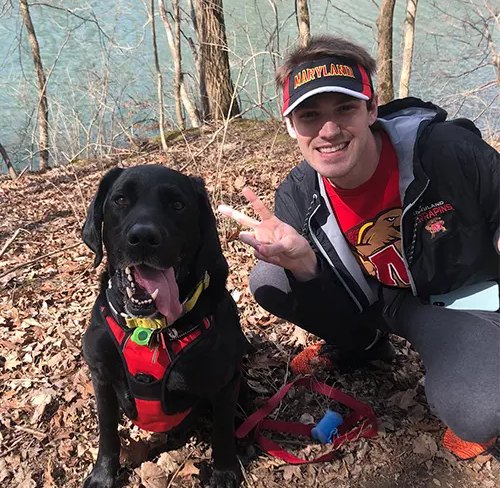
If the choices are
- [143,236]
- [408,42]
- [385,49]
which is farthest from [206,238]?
[408,42]

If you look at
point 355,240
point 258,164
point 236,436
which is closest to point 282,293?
point 355,240

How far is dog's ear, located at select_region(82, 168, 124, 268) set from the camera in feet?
7.76

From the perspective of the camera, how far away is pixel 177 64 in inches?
379

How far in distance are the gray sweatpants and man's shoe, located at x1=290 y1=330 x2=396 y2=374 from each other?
1.17 ft

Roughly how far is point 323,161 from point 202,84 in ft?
25.4

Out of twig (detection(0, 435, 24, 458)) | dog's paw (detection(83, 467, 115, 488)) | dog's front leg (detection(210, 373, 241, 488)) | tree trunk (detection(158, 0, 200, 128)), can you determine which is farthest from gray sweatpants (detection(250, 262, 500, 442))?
tree trunk (detection(158, 0, 200, 128))

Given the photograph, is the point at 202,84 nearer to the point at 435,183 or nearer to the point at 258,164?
the point at 258,164

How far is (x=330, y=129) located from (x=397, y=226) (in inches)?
24.4

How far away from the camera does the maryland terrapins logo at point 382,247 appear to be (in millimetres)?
2639

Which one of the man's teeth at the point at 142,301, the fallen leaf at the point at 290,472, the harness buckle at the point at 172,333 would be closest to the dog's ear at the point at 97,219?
the man's teeth at the point at 142,301

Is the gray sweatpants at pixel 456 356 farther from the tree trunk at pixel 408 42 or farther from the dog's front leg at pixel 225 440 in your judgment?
the tree trunk at pixel 408 42

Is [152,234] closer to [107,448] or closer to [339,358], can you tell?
[107,448]

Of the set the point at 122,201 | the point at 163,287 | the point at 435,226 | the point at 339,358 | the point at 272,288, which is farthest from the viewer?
the point at 339,358

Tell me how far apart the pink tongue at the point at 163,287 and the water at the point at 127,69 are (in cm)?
693
